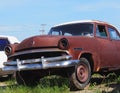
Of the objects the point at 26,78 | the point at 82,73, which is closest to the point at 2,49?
the point at 26,78

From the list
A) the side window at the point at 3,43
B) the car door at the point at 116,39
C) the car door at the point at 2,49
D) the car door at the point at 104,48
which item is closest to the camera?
the car door at the point at 104,48

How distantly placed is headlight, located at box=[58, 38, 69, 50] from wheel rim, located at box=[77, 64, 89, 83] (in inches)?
25.1

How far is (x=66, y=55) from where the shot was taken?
9492 millimetres

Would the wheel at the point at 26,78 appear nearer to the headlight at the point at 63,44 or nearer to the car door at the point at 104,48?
the headlight at the point at 63,44

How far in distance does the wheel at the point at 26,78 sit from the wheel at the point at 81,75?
1521 mm

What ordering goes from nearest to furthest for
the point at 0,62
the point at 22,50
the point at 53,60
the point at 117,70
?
the point at 53,60
the point at 22,50
the point at 117,70
the point at 0,62

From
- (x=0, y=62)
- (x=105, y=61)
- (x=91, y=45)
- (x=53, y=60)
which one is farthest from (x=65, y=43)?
(x=0, y=62)

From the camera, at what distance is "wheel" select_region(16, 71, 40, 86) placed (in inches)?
424

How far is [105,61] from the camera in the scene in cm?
1120

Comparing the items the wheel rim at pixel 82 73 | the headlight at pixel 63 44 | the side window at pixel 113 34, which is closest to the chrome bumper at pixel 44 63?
the headlight at pixel 63 44

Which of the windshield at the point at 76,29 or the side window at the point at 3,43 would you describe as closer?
the windshield at the point at 76,29

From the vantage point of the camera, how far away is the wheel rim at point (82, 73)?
32.2ft

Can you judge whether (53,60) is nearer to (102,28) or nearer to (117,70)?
(102,28)

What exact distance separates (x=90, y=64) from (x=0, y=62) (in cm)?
468
